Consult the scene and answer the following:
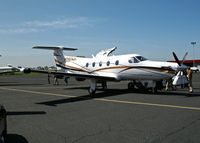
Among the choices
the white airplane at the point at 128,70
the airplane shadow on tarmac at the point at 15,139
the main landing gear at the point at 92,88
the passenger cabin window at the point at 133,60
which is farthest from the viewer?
the passenger cabin window at the point at 133,60

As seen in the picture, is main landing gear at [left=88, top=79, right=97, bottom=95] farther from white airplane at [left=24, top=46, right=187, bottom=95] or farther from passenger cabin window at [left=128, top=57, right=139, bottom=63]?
passenger cabin window at [left=128, top=57, right=139, bottom=63]

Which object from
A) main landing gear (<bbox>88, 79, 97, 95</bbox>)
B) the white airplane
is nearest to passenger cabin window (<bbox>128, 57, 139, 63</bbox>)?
the white airplane

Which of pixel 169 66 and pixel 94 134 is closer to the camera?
pixel 94 134

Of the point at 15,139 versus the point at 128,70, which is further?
the point at 128,70

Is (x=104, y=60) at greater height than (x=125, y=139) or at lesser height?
greater

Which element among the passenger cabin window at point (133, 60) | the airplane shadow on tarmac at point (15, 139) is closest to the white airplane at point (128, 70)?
the passenger cabin window at point (133, 60)

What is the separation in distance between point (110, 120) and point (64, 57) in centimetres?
1521

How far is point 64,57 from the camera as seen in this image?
20.7 m

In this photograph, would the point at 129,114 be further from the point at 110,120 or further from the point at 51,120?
the point at 51,120

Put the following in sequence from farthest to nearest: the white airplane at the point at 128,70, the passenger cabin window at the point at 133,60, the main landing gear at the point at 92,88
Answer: the passenger cabin window at the point at 133,60
the main landing gear at the point at 92,88
the white airplane at the point at 128,70

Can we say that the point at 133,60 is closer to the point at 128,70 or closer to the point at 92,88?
the point at 128,70

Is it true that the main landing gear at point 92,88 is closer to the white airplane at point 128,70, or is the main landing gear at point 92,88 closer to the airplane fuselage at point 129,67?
the white airplane at point 128,70

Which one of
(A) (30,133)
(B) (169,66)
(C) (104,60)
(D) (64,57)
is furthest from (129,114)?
(D) (64,57)

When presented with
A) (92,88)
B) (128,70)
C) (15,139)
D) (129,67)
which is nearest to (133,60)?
(129,67)
